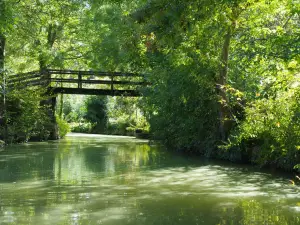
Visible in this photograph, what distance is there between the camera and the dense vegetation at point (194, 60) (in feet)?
28.0

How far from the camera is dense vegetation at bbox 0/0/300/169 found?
8523 millimetres

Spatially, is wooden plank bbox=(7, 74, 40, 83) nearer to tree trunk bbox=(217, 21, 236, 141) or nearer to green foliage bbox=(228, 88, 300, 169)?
tree trunk bbox=(217, 21, 236, 141)

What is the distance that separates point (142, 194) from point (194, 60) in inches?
302

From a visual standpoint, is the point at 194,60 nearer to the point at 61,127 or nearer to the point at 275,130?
the point at 275,130

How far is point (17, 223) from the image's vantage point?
5.92m

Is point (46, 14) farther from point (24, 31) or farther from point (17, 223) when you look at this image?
point (17, 223)

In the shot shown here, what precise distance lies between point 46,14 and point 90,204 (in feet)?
58.6

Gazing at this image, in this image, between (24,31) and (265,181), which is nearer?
(265,181)

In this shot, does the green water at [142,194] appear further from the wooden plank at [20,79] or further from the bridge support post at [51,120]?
the bridge support post at [51,120]

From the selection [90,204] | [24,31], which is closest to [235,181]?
[90,204]

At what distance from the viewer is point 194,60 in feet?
48.8

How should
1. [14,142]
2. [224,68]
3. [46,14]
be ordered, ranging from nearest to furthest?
[224,68] < [14,142] < [46,14]

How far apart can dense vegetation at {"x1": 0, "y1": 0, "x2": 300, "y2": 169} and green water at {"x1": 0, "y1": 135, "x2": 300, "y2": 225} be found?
4.56ft

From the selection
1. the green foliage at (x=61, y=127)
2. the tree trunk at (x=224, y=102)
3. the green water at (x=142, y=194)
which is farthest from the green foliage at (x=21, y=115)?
the tree trunk at (x=224, y=102)
